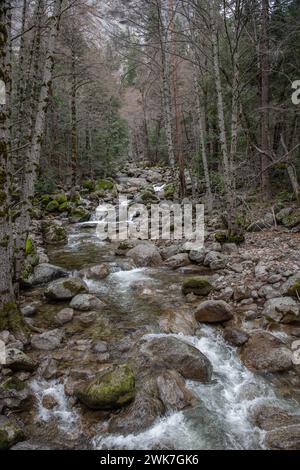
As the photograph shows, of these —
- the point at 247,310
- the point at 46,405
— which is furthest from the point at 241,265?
the point at 46,405

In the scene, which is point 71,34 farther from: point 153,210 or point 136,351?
point 136,351

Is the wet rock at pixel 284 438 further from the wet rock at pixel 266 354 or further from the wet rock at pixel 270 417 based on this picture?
the wet rock at pixel 266 354

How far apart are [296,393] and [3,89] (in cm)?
576

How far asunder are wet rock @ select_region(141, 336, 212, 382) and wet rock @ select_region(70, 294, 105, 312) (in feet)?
5.92

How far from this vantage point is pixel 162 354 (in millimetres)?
4895

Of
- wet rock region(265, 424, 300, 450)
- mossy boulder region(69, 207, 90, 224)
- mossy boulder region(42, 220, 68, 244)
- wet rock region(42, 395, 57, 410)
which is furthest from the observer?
mossy boulder region(69, 207, 90, 224)

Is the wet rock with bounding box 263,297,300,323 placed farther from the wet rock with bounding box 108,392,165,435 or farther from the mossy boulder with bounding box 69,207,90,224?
the mossy boulder with bounding box 69,207,90,224

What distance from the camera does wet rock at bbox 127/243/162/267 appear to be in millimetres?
9367

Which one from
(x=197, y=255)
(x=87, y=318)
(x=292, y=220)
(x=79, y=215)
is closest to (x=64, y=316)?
(x=87, y=318)

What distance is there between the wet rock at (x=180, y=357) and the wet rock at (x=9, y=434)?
1.97m

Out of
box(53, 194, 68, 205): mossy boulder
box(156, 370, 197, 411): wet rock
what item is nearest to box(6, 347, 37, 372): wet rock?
box(156, 370, 197, 411): wet rock

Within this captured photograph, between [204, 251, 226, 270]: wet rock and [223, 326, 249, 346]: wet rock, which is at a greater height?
[204, 251, 226, 270]: wet rock

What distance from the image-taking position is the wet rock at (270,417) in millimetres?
3842
